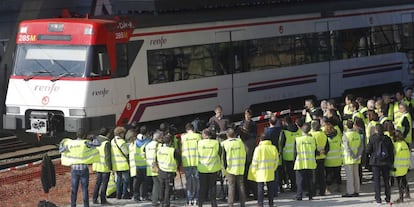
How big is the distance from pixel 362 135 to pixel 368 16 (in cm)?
1251

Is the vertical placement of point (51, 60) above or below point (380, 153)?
above

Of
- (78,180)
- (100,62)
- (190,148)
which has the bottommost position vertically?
(78,180)

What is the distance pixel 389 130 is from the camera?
17172 mm

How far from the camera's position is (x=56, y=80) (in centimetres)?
2192

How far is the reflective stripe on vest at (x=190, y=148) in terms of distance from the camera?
667 inches

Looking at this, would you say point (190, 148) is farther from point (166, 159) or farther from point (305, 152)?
point (305, 152)

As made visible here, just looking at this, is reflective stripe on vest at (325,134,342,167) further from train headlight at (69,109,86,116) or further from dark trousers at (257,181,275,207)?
train headlight at (69,109,86,116)

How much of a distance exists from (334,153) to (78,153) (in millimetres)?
4733

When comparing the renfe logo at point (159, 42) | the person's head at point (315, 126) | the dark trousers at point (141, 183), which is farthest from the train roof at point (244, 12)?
the person's head at point (315, 126)

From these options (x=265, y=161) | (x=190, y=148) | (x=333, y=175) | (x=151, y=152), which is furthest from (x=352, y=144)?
(x=151, y=152)

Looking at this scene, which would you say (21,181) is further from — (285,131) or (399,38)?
(399,38)

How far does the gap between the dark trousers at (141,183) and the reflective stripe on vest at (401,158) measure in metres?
4.47

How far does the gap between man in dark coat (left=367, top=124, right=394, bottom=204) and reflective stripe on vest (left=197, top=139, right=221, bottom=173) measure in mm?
2700

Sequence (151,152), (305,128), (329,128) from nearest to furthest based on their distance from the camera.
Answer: (151,152), (305,128), (329,128)
